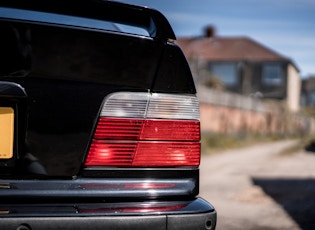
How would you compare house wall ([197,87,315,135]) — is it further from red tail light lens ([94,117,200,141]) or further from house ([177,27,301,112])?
red tail light lens ([94,117,200,141])

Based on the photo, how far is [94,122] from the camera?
2.08 m

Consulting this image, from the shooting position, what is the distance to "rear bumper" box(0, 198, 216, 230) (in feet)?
6.18

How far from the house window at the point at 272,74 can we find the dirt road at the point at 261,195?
34.5 meters

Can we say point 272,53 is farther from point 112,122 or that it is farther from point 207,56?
point 112,122

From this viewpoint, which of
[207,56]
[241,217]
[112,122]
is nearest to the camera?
[112,122]

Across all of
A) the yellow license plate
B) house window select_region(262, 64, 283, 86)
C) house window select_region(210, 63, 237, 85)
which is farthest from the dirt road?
house window select_region(262, 64, 283, 86)

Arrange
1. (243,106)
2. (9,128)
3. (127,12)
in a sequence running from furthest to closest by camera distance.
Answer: (243,106) < (127,12) < (9,128)

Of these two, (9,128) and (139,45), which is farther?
(139,45)

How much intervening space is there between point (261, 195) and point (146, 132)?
5.09m

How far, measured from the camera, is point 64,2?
2.17 meters

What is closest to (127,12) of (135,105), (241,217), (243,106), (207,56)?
(135,105)

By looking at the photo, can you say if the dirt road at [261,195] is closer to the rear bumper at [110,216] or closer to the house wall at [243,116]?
the rear bumper at [110,216]

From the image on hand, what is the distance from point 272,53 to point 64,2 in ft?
147

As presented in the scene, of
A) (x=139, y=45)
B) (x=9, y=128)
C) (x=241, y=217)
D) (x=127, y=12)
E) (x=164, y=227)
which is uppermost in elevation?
(x=127, y=12)
